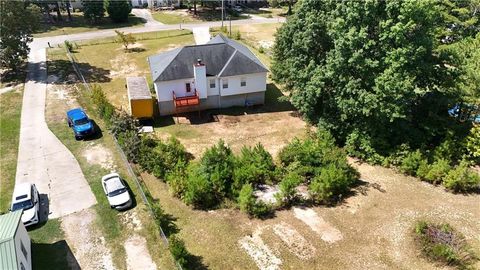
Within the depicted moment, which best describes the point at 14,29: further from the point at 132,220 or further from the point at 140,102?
the point at 132,220

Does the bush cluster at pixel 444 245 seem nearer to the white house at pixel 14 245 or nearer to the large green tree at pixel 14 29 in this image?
the white house at pixel 14 245

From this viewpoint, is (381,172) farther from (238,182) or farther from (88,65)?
(88,65)

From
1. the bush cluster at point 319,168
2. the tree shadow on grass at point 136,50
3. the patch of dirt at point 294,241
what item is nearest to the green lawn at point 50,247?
the patch of dirt at point 294,241

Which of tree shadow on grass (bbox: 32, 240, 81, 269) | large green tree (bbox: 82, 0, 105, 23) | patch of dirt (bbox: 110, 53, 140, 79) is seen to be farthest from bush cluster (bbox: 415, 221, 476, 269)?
large green tree (bbox: 82, 0, 105, 23)

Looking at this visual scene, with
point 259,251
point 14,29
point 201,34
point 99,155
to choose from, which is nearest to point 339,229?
point 259,251

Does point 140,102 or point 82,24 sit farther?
point 82,24

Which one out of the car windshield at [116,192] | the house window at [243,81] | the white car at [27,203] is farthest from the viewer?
the house window at [243,81]
